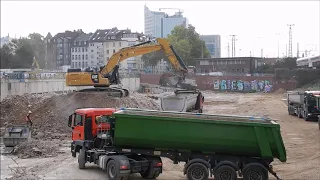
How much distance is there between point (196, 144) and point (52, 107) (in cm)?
2190

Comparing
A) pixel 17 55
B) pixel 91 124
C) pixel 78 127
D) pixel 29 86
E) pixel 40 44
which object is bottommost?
pixel 78 127

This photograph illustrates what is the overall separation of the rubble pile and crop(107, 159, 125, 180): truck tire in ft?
28.5

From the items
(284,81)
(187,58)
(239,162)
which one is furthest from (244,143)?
(187,58)

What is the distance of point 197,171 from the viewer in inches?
543

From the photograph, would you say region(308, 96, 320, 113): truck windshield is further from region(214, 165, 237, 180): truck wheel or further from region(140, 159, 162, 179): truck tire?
region(140, 159, 162, 179): truck tire

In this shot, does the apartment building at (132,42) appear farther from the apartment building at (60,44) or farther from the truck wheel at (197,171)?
the truck wheel at (197,171)

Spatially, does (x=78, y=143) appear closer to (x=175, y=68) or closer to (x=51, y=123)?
(x=51, y=123)

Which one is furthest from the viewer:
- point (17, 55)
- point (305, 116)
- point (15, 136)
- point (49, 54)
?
point (49, 54)

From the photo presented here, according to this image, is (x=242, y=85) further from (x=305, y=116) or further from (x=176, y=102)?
(x=176, y=102)

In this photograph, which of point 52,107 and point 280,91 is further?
point 280,91

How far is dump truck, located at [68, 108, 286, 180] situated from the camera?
531 inches

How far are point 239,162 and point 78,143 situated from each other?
661 centimetres

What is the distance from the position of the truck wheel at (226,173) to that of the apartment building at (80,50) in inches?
4997

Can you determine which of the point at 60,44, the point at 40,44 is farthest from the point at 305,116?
the point at 60,44
